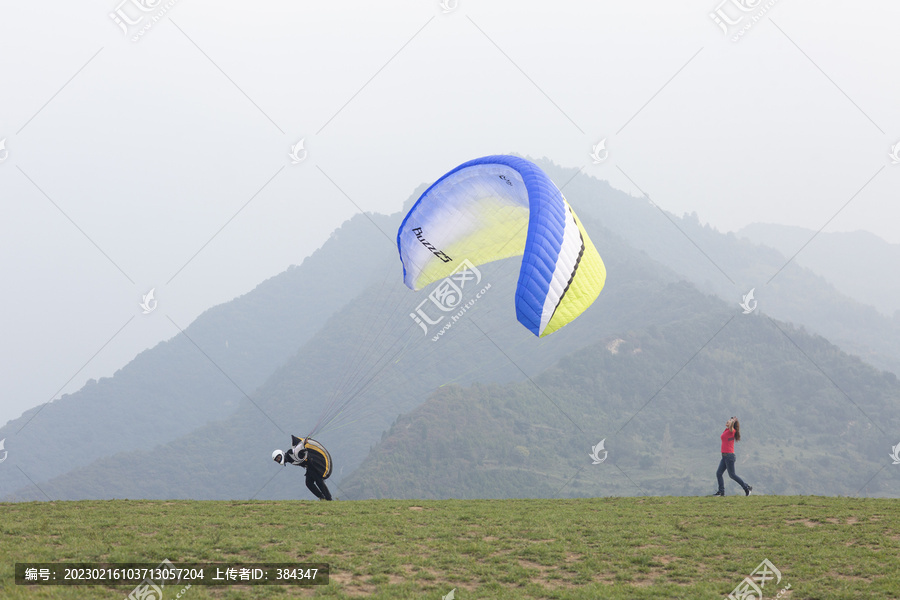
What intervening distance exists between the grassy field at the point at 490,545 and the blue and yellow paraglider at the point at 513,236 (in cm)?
465

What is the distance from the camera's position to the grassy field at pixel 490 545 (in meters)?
9.57

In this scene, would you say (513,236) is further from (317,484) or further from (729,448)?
(317,484)

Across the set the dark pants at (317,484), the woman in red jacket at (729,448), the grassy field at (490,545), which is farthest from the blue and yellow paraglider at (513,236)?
the dark pants at (317,484)

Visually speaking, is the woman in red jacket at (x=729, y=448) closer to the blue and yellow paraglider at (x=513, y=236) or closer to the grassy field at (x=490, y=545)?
the grassy field at (x=490, y=545)

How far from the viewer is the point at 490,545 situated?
11438 mm

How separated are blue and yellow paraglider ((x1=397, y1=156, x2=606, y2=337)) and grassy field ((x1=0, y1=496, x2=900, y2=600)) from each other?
465cm

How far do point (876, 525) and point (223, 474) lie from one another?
159339 millimetres

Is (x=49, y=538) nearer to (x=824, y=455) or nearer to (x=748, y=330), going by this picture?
(x=824, y=455)

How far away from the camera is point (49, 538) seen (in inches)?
441
